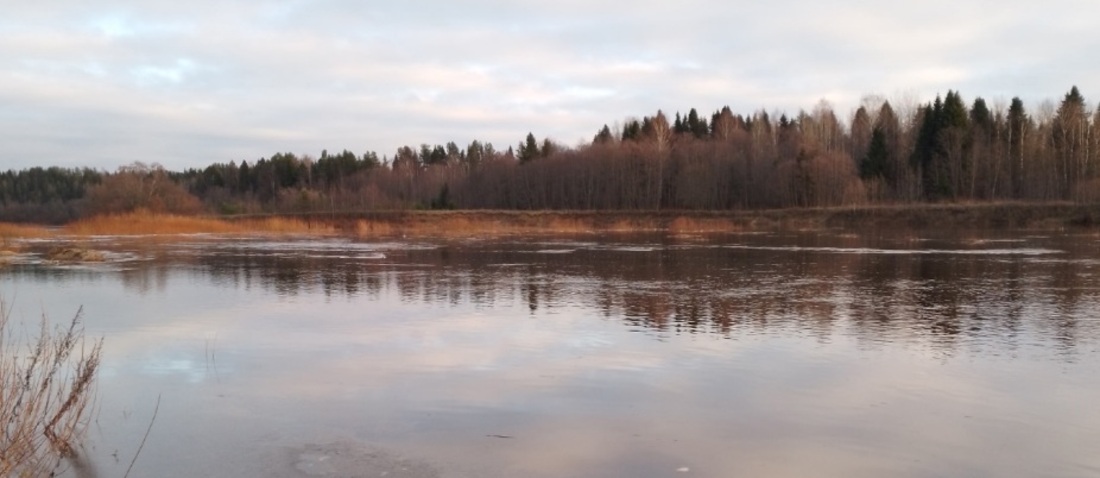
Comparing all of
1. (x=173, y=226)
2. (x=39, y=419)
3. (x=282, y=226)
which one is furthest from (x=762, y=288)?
(x=282, y=226)

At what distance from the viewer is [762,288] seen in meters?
19.4

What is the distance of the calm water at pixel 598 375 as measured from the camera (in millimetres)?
7223

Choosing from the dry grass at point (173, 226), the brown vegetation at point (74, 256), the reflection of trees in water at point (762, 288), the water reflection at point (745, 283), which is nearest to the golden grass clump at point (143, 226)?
the dry grass at point (173, 226)

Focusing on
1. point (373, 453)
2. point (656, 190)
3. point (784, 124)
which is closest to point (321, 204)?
point (656, 190)

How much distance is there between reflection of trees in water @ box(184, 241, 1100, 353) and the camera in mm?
13805

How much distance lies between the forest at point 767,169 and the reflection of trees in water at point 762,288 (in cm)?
4140

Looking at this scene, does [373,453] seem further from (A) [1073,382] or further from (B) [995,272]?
(B) [995,272]

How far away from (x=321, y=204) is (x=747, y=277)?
70.8 metres

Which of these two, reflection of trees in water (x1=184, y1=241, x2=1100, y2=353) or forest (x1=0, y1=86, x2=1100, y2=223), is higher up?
forest (x1=0, y1=86, x2=1100, y2=223)

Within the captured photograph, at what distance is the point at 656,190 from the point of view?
8069cm

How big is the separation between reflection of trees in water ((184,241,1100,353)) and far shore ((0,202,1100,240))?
85.5 feet

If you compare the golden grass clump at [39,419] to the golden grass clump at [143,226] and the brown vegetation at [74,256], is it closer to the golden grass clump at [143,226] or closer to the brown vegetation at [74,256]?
the brown vegetation at [74,256]

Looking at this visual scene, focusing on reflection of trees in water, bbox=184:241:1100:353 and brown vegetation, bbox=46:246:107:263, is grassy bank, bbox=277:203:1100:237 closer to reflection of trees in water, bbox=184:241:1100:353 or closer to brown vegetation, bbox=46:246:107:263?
brown vegetation, bbox=46:246:107:263

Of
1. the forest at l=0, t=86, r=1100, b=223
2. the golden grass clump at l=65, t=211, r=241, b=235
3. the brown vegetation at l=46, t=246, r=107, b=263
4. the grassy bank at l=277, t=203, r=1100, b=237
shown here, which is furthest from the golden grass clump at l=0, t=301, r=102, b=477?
the forest at l=0, t=86, r=1100, b=223
